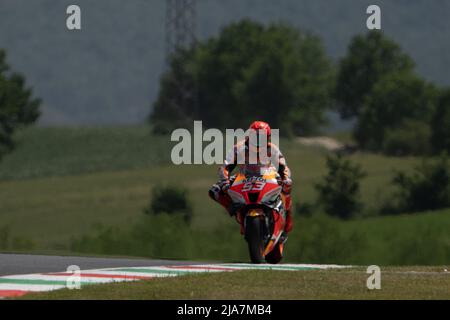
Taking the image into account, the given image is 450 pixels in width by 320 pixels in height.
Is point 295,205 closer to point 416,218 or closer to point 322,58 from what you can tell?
point 416,218

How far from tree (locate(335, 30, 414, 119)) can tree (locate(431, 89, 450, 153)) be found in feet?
128

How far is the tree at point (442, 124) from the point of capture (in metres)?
104

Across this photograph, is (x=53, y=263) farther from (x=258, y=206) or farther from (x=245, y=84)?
(x=245, y=84)

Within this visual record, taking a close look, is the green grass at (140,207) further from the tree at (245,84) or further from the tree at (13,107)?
the tree at (245,84)

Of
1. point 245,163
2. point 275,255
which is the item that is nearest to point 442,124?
point 275,255

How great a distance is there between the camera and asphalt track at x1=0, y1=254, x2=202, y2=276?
586 inches

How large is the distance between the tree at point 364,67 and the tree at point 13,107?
70.2m

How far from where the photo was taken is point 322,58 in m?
167

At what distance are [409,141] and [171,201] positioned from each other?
47053 millimetres

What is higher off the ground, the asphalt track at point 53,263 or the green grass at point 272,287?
the asphalt track at point 53,263

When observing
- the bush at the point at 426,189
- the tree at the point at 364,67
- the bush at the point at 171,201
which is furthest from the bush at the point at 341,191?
the tree at the point at 364,67

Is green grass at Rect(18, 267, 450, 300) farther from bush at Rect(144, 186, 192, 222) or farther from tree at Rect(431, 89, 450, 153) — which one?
tree at Rect(431, 89, 450, 153)

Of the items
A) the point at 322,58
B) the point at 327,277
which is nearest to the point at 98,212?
the point at 327,277
